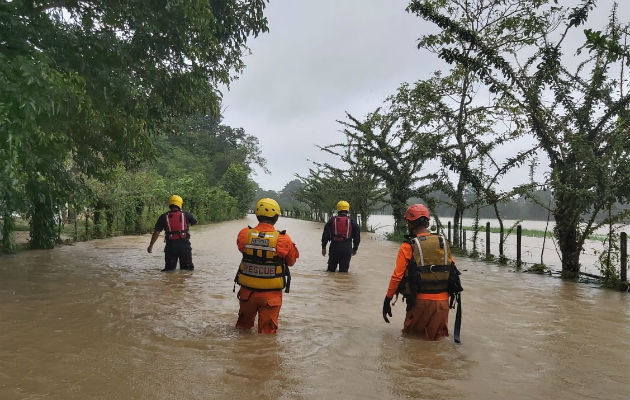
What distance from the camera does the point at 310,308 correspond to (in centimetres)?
721

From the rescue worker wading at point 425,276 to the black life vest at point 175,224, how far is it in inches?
236

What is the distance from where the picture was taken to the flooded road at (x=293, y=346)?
Result: 13.1 ft

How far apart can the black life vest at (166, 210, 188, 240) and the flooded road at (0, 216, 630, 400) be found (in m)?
1.15

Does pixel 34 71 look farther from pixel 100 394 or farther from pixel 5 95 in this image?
pixel 100 394

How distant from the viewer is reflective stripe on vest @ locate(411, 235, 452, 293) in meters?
5.20

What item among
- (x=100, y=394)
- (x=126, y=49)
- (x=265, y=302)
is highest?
(x=126, y=49)

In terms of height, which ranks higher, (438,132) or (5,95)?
(438,132)

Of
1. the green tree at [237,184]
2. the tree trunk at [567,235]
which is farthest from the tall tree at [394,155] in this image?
the green tree at [237,184]

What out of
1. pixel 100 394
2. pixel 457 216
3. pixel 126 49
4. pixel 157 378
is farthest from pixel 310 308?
pixel 457 216

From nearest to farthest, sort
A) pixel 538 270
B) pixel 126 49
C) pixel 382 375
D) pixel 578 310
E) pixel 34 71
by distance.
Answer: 1. pixel 382 375
2. pixel 34 71
3. pixel 578 310
4. pixel 126 49
5. pixel 538 270

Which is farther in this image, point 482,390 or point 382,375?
point 382,375

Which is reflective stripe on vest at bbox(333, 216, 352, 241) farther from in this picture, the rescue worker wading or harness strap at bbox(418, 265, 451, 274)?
harness strap at bbox(418, 265, 451, 274)

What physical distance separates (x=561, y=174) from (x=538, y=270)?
110 inches

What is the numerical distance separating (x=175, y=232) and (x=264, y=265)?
17.3ft
